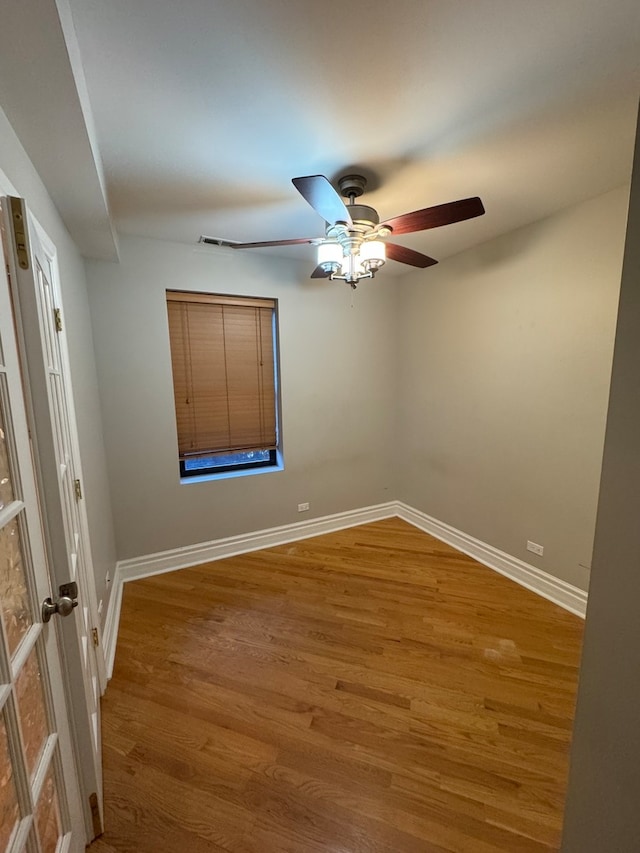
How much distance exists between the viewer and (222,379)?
2979 millimetres

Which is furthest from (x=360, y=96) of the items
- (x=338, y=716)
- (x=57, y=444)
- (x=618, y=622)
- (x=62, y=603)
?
(x=338, y=716)

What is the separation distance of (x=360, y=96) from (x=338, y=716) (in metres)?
2.60

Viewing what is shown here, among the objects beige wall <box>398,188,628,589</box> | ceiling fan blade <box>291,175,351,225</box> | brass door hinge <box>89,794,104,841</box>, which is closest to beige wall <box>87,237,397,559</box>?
beige wall <box>398,188,628,589</box>

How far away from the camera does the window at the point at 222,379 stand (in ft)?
9.23

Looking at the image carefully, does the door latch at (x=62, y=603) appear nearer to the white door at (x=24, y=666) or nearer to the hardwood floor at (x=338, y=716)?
the white door at (x=24, y=666)

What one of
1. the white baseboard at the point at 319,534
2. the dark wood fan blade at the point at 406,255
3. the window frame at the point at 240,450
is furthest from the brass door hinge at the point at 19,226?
the white baseboard at the point at 319,534

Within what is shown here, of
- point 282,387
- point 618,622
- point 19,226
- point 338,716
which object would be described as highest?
point 19,226

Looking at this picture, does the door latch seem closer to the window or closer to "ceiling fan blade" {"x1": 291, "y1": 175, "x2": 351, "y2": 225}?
"ceiling fan blade" {"x1": 291, "y1": 175, "x2": 351, "y2": 225}

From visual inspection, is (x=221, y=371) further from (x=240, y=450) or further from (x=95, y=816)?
(x=95, y=816)

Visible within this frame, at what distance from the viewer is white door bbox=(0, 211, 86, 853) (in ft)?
2.27

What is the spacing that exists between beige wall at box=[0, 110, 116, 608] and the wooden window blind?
623 millimetres

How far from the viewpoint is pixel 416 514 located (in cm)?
362

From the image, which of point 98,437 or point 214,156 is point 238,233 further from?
point 98,437

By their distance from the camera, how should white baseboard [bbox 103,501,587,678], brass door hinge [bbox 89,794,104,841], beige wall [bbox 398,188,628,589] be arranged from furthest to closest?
white baseboard [bbox 103,501,587,678]
beige wall [bbox 398,188,628,589]
brass door hinge [bbox 89,794,104,841]
